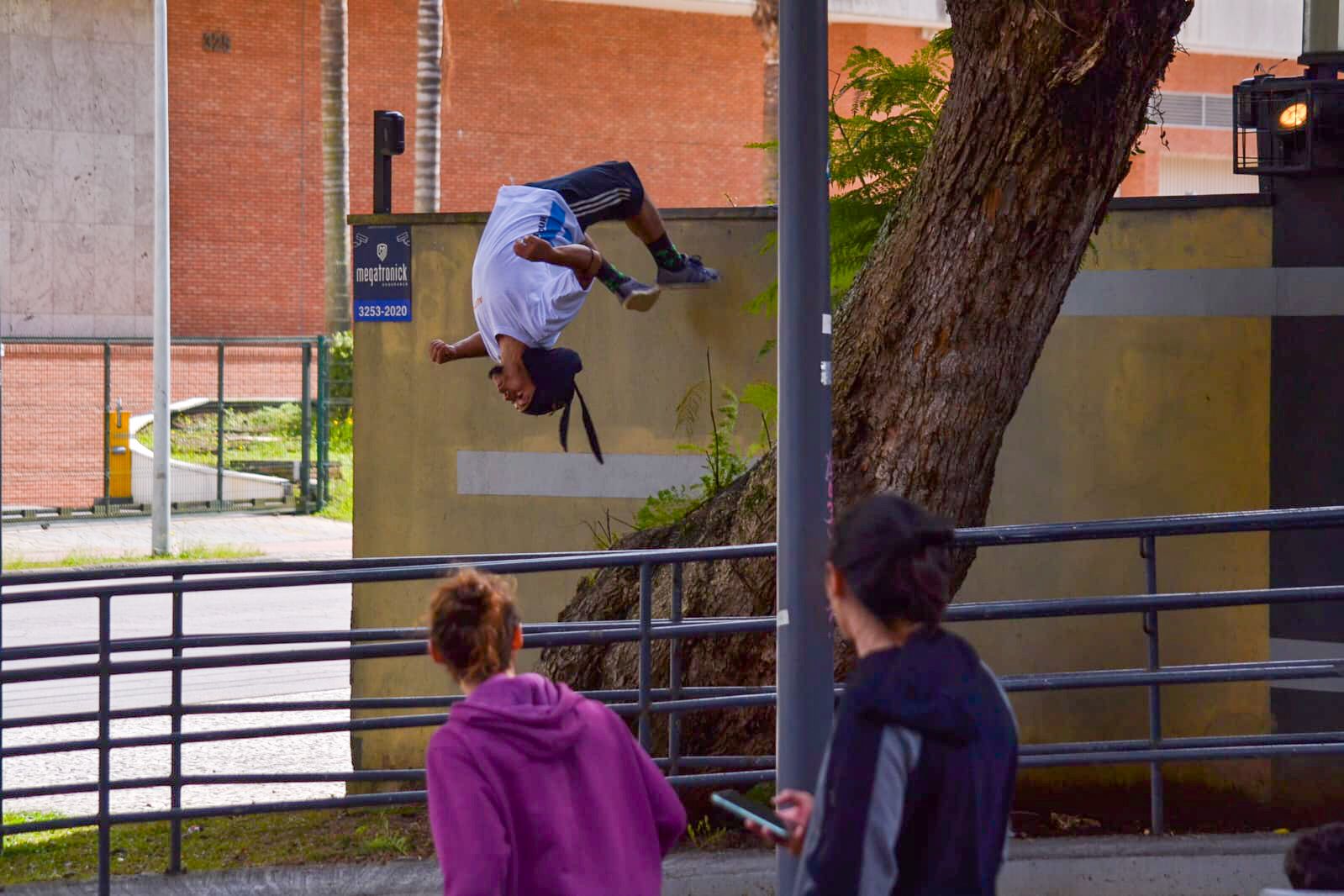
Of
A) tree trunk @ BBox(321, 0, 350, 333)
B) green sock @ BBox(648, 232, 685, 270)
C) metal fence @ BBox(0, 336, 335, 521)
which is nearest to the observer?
green sock @ BBox(648, 232, 685, 270)

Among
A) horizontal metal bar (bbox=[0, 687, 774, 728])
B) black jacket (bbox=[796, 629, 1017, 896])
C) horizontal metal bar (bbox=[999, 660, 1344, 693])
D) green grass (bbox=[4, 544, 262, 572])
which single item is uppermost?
black jacket (bbox=[796, 629, 1017, 896])

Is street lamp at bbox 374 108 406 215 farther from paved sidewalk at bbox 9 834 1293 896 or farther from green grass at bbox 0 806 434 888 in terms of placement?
paved sidewalk at bbox 9 834 1293 896

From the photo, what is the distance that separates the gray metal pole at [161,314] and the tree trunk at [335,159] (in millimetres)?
6971

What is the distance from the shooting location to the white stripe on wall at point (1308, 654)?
23.9 ft

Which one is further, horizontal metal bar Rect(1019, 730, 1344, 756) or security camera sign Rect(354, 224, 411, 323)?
security camera sign Rect(354, 224, 411, 323)

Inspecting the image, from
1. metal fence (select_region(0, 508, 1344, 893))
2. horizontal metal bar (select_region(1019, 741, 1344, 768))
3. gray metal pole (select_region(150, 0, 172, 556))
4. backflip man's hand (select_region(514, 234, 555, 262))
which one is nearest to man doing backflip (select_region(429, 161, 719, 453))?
backflip man's hand (select_region(514, 234, 555, 262))

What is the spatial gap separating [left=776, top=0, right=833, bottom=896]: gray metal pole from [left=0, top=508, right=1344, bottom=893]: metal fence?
1.62 metres

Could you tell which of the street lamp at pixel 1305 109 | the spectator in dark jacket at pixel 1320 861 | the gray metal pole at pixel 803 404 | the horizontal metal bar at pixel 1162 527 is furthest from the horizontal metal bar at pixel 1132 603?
the spectator in dark jacket at pixel 1320 861

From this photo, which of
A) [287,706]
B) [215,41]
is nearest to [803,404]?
[287,706]

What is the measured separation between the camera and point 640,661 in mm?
6207

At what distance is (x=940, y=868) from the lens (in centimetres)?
256

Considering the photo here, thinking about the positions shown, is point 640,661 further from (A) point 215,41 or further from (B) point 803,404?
(A) point 215,41

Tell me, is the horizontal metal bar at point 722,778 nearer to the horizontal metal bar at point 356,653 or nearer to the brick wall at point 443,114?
the horizontal metal bar at point 356,653

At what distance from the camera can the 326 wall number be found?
1294 inches
